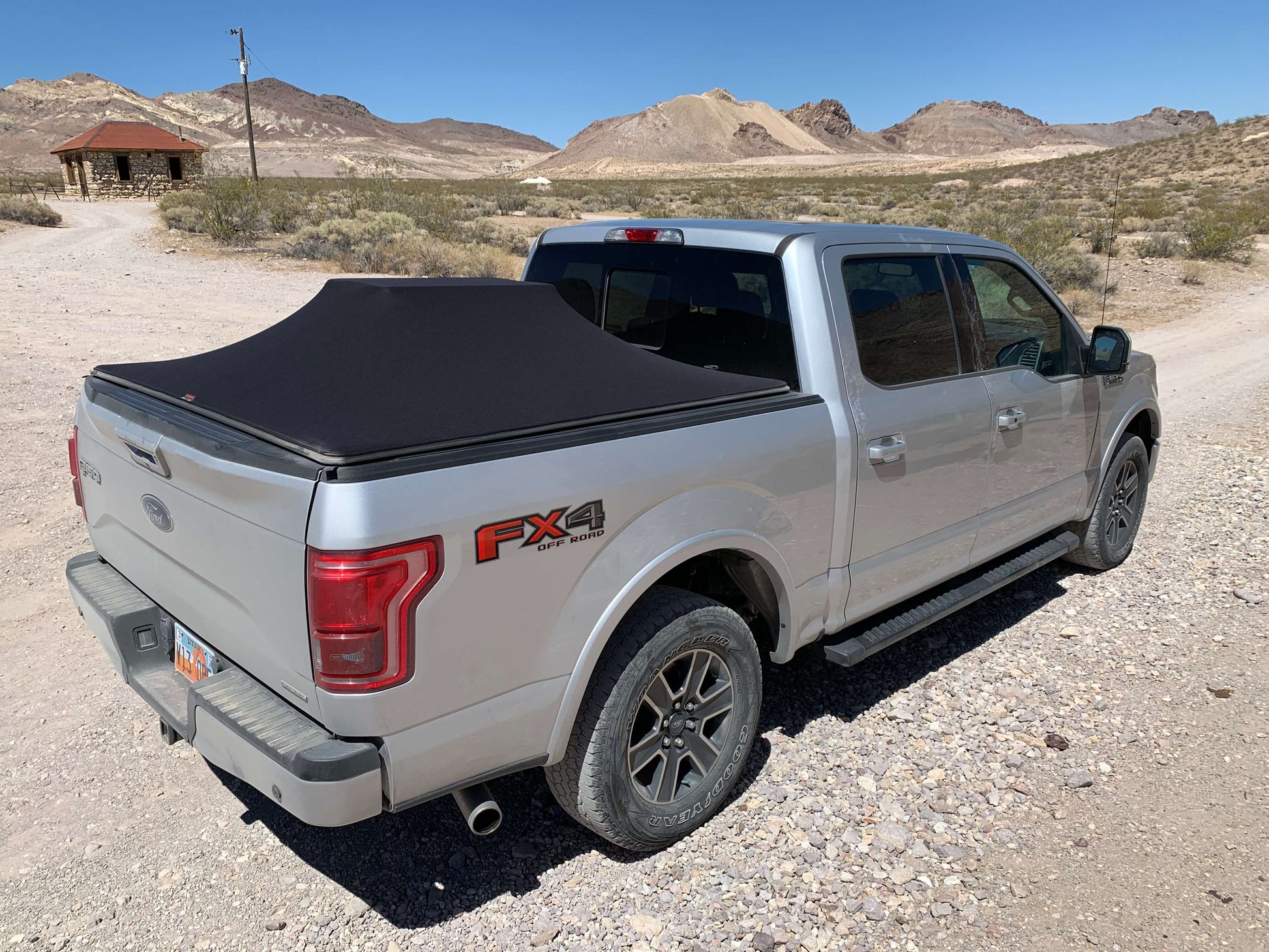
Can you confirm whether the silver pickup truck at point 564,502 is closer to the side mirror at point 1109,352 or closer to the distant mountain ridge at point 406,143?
the side mirror at point 1109,352

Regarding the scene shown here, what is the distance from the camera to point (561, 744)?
2.61 m

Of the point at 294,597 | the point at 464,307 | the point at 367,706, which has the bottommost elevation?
the point at 367,706

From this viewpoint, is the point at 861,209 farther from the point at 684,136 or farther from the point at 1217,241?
the point at 684,136

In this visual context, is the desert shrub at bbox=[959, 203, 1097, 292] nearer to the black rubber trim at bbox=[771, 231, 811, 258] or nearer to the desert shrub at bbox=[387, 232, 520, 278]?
the desert shrub at bbox=[387, 232, 520, 278]

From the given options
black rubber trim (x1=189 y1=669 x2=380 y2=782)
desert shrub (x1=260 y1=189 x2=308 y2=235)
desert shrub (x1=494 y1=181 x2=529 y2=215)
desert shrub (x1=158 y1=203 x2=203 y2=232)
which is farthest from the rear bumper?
desert shrub (x1=494 y1=181 x2=529 y2=215)

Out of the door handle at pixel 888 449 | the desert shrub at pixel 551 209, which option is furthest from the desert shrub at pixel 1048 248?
the desert shrub at pixel 551 209

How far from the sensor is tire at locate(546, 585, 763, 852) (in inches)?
107

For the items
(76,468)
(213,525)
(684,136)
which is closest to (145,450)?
(213,525)

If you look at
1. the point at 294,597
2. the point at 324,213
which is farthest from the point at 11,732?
the point at 324,213

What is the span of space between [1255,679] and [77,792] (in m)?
4.92

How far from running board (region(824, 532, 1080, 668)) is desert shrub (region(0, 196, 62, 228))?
31.6m

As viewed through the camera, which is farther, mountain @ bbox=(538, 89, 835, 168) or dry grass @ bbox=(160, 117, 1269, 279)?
mountain @ bbox=(538, 89, 835, 168)

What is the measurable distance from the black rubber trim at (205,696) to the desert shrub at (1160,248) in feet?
79.3

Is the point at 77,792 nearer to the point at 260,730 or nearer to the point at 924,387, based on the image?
the point at 260,730
